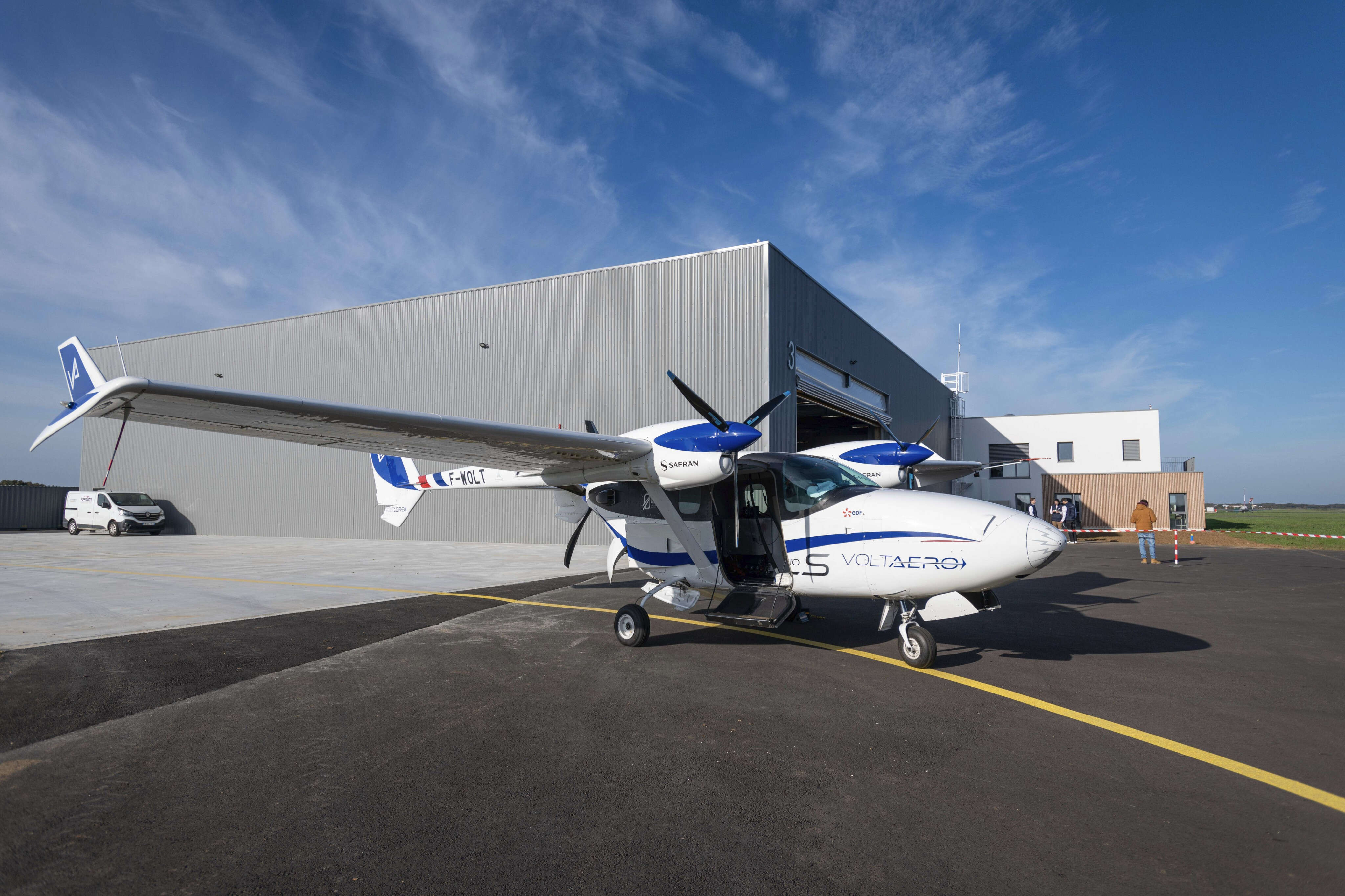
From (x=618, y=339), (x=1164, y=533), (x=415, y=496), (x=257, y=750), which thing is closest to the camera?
(x=257, y=750)

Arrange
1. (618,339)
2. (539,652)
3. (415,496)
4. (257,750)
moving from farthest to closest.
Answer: (618,339)
(415,496)
(539,652)
(257,750)

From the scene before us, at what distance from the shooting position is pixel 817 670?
20.9ft

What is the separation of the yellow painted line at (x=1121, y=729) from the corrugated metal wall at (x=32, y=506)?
39.7 m

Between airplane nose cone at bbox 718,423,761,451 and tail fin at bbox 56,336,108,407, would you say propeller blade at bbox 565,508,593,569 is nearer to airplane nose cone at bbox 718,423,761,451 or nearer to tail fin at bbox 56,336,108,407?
airplane nose cone at bbox 718,423,761,451

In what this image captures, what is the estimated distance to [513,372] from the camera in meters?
22.6

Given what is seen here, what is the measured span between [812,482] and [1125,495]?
3705 cm

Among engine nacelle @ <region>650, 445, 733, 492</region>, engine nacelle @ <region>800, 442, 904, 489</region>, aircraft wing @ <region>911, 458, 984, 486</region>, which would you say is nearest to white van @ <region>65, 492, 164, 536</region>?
engine nacelle @ <region>650, 445, 733, 492</region>

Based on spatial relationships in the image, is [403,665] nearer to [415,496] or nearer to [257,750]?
[257,750]

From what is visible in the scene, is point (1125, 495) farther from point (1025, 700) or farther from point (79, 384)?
point (79, 384)

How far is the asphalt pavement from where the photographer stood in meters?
2.97

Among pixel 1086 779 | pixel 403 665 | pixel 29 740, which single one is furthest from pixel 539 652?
pixel 1086 779

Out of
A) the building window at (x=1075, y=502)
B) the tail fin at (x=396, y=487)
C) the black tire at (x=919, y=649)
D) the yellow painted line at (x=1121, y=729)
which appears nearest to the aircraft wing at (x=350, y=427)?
the yellow painted line at (x=1121, y=729)

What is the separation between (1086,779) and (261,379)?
3157 centimetres

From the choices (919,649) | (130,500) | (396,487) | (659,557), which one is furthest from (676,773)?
(130,500)
